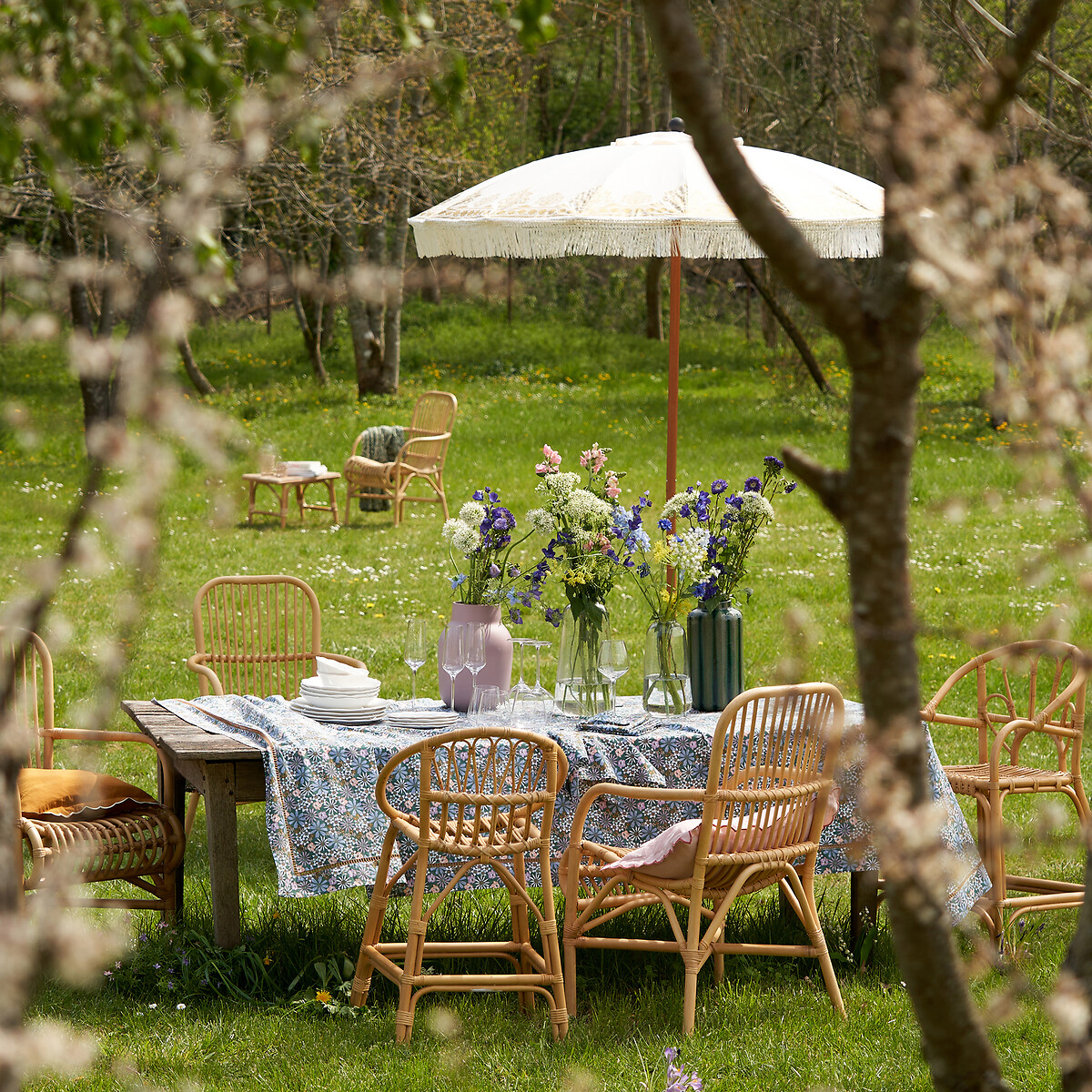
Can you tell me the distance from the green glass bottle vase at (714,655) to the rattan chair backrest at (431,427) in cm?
752

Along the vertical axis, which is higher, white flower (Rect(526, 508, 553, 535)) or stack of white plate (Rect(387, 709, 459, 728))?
white flower (Rect(526, 508, 553, 535))

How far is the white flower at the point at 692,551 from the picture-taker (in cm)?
395

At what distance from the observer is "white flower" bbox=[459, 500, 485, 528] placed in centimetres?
404

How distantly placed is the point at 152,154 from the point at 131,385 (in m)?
0.55

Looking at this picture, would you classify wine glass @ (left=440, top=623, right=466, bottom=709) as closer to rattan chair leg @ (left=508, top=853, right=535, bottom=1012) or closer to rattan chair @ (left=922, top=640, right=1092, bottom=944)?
rattan chair leg @ (left=508, top=853, right=535, bottom=1012)

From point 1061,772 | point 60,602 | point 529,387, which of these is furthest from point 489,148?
point 1061,772

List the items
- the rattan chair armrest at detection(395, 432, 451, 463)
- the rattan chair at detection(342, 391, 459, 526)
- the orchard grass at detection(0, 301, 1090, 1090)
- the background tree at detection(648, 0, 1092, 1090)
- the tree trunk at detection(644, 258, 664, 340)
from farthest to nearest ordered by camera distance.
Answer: the tree trunk at detection(644, 258, 664, 340)
the rattan chair at detection(342, 391, 459, 526)
the rattan chair armrest at detection(395, 432, 451, 463)
the orchard grass at detection(0, 301, 1090, 1090)
the background tree at detection(648, 0, 1092, 1090)

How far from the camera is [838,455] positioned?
12945 mm

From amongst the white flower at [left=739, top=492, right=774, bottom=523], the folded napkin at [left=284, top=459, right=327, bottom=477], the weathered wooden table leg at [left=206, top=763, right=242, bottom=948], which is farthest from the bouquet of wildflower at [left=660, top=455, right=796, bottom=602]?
the folded napkin at [left=284, top=459, right=327, bottom=477]

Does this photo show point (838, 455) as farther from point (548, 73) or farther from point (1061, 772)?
point (548, 73)

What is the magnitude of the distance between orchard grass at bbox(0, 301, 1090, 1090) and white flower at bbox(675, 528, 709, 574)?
635 mm

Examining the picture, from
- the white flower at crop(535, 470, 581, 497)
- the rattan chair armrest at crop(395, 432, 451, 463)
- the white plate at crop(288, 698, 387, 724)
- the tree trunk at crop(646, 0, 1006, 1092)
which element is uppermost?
the tree trunk at crop(646, 0, 1006, 1092)

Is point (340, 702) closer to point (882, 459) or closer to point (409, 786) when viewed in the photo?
point (409, 786)

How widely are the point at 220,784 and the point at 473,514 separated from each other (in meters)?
1.07
